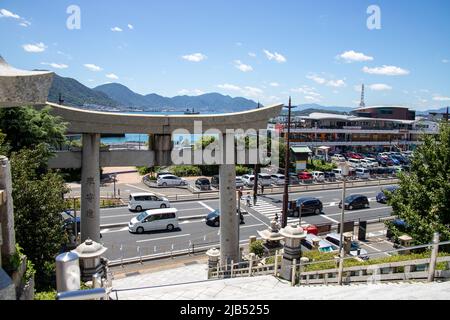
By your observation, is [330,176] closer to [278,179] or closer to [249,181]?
[278,179]

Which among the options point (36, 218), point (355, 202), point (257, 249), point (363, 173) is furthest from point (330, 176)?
point (36, 218)

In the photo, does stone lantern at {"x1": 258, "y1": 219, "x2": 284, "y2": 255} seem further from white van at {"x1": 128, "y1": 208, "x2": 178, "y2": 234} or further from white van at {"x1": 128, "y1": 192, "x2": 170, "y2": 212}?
white van at {"x1": 128, "y1": 192, "x2": 170, "y2": 212}

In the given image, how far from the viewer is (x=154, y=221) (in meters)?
25.3

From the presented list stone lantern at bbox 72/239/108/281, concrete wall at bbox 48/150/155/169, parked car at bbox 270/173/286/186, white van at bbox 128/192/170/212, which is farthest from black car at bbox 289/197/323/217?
stone lantern at bbox 72/239/108/281

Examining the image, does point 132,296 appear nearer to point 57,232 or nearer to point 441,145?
point 57,232

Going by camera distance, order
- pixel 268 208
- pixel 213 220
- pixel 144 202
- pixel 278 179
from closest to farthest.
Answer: pixel 213 220 < pixel 144 202 < pixel 268 208 < pixel 278 179

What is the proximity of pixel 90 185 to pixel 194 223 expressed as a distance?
13.6m

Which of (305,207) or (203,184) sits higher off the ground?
(203,184)

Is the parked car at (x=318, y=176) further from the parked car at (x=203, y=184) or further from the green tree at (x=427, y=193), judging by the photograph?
the green tree at (x=427, y=193)

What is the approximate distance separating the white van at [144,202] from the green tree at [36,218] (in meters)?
18.1

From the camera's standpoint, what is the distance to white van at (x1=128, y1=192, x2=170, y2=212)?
3062 cm

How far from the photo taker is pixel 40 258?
11.6 meters

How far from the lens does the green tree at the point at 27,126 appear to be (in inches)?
538

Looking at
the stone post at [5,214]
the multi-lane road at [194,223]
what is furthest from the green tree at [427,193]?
the stone post at [5,214]
